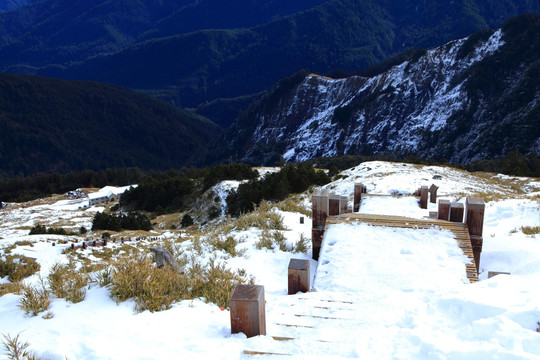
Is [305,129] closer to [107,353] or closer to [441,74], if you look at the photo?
[441,74]

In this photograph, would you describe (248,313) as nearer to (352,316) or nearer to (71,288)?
(352,316)

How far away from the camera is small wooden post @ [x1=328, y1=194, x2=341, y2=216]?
745cm

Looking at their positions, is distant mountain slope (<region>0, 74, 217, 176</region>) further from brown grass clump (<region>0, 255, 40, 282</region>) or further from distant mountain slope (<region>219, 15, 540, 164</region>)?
brown grass clump (<region>0, 255, 40, 282</region>)

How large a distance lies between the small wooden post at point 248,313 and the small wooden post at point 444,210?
17.8 feet

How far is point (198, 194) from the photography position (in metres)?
46.8

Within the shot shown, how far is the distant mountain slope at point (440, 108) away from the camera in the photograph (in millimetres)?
70875

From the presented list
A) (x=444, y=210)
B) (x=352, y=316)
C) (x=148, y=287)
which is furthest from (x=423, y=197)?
(x=148, y=287)

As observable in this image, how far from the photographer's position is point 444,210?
714 cm

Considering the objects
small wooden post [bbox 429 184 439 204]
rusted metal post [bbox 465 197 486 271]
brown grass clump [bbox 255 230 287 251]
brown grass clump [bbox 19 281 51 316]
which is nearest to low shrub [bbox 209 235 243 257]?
brown grass clump [bbox 255 230 287 251]

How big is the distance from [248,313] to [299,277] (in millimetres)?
1611

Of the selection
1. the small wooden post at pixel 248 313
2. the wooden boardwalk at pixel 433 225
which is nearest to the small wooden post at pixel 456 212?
the wooden boardwalk at pixel 433 225

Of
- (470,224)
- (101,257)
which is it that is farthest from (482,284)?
(101,257)

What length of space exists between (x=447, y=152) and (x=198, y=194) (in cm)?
5801

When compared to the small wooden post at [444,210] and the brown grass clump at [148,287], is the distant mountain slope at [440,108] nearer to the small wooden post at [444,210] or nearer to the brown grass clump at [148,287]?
the small wooden post at [444,210]
